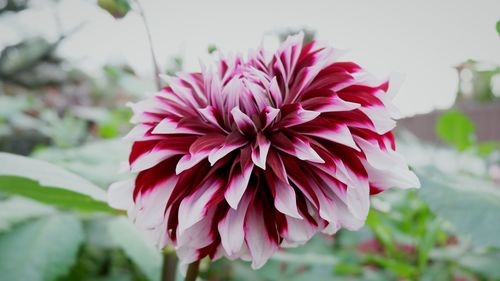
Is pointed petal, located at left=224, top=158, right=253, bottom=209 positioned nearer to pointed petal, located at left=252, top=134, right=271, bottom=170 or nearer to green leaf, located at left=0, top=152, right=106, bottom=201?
pointed petal, located at left=252, top=134, right=271, bottom=170

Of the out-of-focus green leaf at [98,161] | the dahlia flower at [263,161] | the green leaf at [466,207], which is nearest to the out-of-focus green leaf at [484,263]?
the green leaf at [466,207]

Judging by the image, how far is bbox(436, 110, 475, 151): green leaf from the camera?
3.26 feet

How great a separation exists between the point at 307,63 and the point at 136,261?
0.98ft

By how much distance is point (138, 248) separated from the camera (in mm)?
534

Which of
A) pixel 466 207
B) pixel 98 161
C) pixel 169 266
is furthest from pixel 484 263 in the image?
pixel 98 161

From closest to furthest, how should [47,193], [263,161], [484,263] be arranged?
1. [263,161]
2. [47,193]
3. [484,263]

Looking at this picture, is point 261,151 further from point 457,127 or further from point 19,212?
point 457,127

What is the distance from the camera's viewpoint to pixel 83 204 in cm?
44

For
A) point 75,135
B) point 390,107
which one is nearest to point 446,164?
point 390,107

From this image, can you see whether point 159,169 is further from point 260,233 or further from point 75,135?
point 75,135

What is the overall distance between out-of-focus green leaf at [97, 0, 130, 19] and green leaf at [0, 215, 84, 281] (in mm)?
254

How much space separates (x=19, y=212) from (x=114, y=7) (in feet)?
0.92

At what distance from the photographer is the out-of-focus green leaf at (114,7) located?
45 centimetres

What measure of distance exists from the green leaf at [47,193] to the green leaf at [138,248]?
87 millimetres
